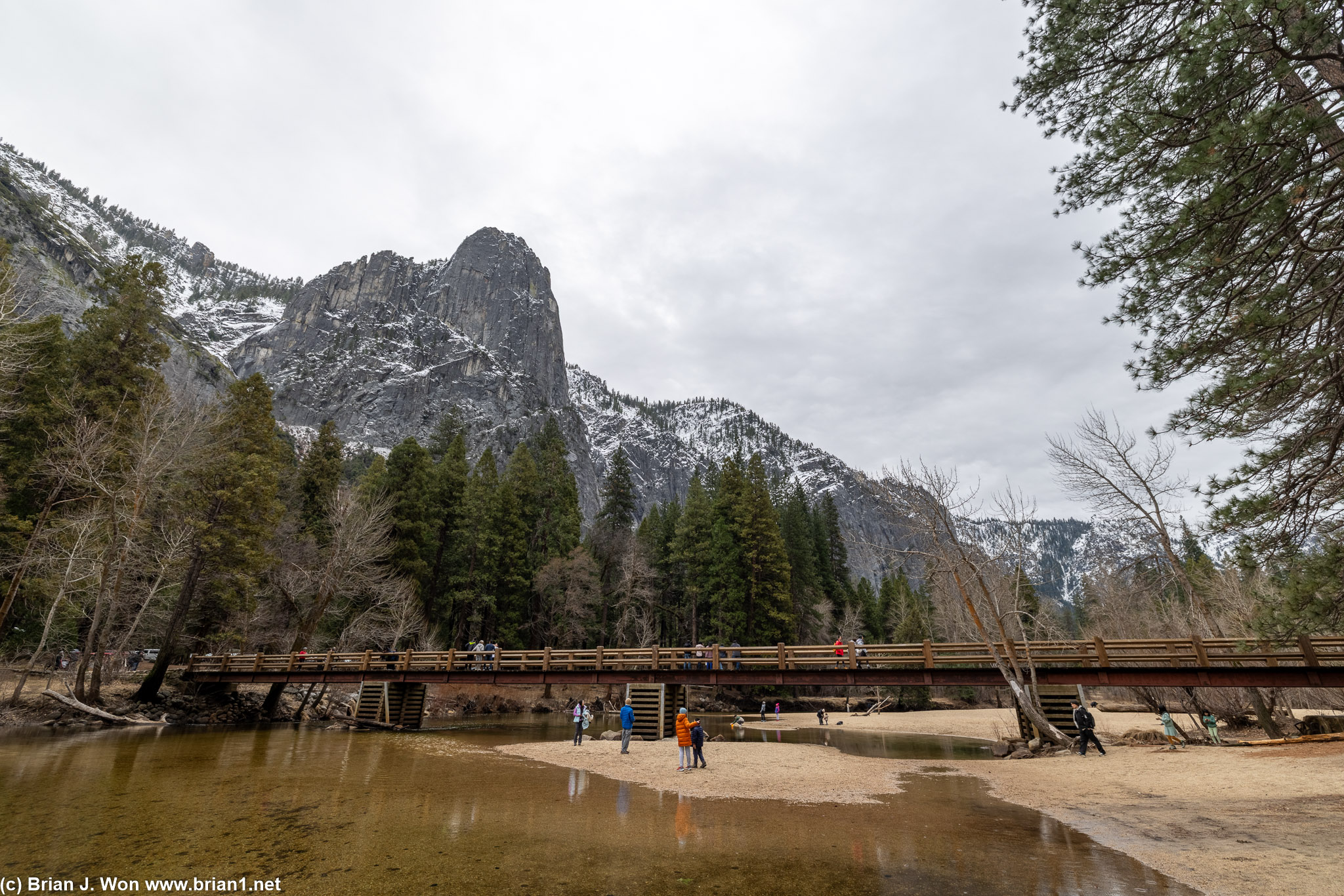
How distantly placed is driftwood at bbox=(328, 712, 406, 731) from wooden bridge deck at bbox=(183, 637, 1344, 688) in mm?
1701

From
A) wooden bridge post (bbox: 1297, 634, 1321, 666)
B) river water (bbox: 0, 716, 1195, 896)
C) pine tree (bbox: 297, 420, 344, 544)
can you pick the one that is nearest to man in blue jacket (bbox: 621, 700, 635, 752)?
river water (bbox: 0, 716, 1195, 896)

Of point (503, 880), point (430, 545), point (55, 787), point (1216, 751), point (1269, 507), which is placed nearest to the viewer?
point (503, 880)

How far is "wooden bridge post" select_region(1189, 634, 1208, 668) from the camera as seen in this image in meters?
15.8

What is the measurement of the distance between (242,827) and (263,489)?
21.1m

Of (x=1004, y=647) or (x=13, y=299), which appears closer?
(x=13, y=299)

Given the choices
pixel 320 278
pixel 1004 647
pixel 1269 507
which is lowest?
pixel 1004 647

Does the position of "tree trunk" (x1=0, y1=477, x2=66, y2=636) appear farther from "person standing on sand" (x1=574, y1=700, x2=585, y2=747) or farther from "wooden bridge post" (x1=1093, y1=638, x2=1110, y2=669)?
"wooden bridge post" (x1=1093, y1=638, x2=1110, y2=669)

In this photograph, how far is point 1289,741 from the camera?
51.1 ft

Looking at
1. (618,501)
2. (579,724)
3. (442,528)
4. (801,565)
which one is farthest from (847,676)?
(618,501)

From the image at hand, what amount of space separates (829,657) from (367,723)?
65.2 feet

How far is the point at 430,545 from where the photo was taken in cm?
4162

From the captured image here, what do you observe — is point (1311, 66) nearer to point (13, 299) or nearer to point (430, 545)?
point (13, 299)

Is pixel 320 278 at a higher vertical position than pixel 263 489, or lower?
higher

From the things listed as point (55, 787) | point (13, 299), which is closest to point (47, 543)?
point (13, 299)
